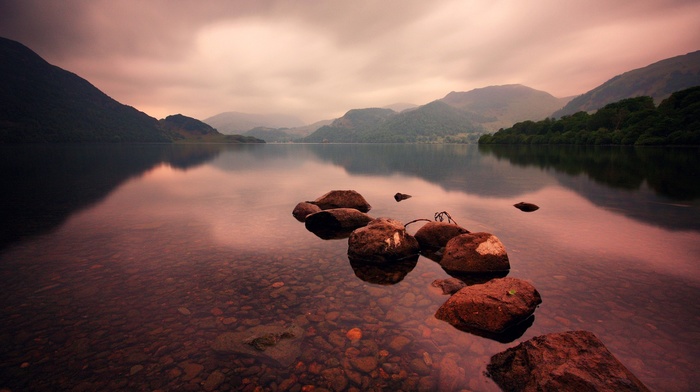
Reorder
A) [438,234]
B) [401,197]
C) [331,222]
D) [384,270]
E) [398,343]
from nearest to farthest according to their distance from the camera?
[398,343], [384,270], [438,234], [331,222], [401,197]

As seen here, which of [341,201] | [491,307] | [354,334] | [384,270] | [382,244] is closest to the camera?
[354,334]

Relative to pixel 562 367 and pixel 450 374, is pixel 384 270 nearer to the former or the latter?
pixel 450 374

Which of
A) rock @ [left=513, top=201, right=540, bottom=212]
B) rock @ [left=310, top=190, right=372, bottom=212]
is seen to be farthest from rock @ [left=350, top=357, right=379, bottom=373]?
rock @ [left=513, top=201, right=540, bottom=212]

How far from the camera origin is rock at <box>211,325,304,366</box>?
7375 mm

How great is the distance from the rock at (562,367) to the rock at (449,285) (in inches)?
140

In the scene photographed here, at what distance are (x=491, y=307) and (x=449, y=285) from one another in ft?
7.82

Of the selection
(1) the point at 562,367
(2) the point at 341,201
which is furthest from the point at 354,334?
(2) the point at 341,201

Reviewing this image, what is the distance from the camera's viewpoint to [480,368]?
700cm

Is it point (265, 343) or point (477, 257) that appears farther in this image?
point (477, 257)

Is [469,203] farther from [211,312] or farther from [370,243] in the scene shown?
[211,312]

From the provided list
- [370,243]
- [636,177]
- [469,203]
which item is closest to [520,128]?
[636,177]

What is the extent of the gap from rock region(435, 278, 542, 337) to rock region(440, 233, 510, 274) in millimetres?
2940

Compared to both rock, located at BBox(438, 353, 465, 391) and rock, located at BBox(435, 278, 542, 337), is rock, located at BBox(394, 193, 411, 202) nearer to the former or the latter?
rock, located at BBox(435, 278, 542, 337)

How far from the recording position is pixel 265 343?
771 cm
